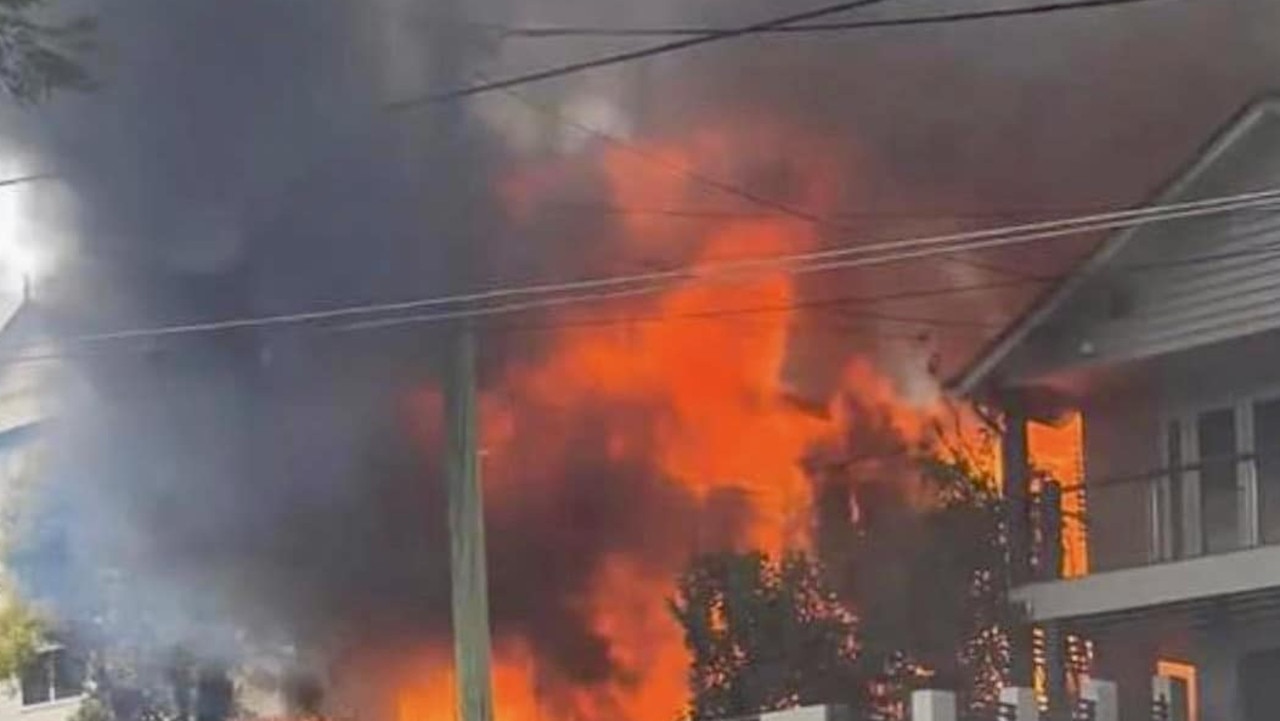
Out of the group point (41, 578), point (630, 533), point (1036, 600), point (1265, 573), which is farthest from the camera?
point (41, 578)

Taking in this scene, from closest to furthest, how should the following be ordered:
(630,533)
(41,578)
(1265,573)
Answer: (1265,573) → (630,533) → (41,578)

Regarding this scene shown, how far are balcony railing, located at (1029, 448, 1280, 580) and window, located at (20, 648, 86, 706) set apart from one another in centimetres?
799

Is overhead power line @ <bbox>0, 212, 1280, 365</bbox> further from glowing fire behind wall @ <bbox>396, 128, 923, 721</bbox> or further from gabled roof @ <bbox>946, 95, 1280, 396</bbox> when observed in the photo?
gabled roof @ <bbox>946, 95, 1280, 396</bbox>

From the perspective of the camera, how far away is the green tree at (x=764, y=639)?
18922 mm

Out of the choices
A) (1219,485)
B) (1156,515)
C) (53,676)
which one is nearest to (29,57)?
(1156,515)

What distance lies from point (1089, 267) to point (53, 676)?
9.44m

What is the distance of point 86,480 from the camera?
2100cm

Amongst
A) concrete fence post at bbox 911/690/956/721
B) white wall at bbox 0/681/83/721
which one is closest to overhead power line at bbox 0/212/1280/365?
white wall at bbox 0/681/83/721

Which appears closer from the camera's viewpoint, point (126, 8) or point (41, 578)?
point (126, 8)

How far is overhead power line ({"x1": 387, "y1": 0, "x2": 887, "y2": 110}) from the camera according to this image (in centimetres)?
2016

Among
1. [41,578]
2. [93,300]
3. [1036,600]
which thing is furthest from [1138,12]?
[41,578]

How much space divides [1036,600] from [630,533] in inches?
124

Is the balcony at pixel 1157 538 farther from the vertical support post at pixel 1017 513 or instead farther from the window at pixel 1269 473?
the vertical support post at pixel 1017 513

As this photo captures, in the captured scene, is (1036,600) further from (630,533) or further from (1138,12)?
(1138,12)
